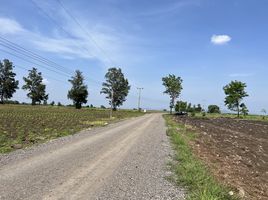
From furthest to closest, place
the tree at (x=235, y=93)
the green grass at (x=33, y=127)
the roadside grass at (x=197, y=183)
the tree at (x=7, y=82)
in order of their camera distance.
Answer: the tree at (x=7, y=82) < the tree at (x=235, y=93) < the green grass at (x=33, y=127) < the roadside grass at (x=197, y=183)

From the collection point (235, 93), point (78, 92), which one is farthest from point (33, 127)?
point (78, 92)

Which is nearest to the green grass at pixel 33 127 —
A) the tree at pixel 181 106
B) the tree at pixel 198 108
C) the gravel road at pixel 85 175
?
the gravel road at pixel 85 175

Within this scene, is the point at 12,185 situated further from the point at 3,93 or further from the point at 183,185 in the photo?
the point at 3,93

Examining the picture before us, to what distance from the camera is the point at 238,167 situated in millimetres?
18266

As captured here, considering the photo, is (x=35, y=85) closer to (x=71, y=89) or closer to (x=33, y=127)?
(x=71, y=89)

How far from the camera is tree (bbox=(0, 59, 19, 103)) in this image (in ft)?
454

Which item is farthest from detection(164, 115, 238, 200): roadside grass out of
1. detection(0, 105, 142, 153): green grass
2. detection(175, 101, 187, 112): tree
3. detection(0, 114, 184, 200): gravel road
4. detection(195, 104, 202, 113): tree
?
detection(195, 104, 202, 113): tree

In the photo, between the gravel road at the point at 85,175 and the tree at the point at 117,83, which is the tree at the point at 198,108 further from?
the gravel road at the point at 85,175

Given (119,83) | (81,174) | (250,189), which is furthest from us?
(119,83)

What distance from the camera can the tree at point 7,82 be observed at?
5453 inches

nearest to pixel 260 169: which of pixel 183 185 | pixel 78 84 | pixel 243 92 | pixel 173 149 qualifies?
pixel 173 149

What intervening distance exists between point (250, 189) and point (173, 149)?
761 cm

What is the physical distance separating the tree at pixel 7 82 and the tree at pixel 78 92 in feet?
67.9

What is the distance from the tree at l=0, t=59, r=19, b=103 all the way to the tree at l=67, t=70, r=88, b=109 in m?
20.7
